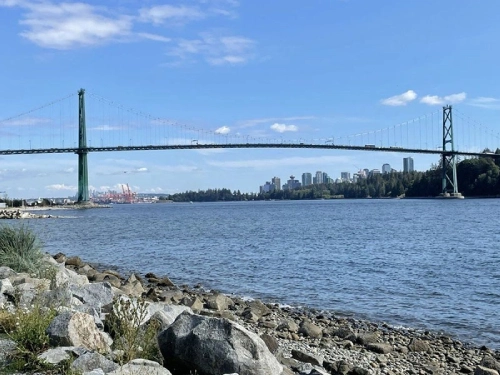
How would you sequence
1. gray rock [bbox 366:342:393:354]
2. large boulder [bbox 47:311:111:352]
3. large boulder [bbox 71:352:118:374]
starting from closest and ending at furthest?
large boulder [bbox 71:352:118:374], large boulder [bbox 47:311:111:352], gray rock [bbox 366:342:393:354]

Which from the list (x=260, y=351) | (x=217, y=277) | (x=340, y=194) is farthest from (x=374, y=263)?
(x=340, y=194)

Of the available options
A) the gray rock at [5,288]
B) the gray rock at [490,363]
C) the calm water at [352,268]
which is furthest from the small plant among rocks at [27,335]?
the calm water at [352,268]

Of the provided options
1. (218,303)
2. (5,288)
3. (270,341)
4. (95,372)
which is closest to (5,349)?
(95,372)

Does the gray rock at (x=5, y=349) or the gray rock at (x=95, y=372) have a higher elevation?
the gray rock at (x=5, y=349)

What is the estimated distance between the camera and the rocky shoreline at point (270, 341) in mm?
4184

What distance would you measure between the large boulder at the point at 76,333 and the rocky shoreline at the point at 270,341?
0.04ft

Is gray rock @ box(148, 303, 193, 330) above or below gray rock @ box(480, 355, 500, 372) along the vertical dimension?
above

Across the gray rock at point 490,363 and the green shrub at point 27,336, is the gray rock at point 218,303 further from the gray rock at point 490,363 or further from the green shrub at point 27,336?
the green shrub at point 27,336

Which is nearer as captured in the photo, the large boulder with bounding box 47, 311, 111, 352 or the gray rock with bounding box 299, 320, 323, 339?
the large boulder with bounding box 47, 311, 111, 352

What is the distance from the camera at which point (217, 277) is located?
15500 millimetres

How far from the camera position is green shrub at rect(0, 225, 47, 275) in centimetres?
894

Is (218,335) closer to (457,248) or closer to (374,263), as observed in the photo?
(374,263)

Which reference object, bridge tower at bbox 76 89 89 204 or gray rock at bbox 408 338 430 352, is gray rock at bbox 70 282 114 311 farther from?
bridge tower at bbox 76 89 89 204

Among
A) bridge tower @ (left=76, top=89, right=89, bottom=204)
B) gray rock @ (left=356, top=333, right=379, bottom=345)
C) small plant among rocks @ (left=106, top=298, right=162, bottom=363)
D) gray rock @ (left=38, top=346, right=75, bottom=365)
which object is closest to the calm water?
gray rock @ (left=356, top=333, right=379, bottom=345)
